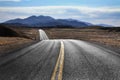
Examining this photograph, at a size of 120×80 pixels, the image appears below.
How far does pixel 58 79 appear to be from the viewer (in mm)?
8320

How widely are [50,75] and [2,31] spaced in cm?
6555

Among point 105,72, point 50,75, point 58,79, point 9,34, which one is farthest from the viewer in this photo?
point 9,34

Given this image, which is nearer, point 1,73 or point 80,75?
Answer: point 80,75

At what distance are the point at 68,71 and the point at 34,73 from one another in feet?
5.12

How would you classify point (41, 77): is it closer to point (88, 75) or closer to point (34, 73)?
point (34, 73)

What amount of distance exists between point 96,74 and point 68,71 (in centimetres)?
137

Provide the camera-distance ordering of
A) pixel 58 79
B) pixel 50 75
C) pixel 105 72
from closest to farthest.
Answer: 1. pixel 58 79
2. pixel 50 75
3. pixel 105 72

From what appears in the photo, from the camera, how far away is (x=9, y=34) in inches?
2778

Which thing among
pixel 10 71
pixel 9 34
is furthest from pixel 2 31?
pixel 10 71

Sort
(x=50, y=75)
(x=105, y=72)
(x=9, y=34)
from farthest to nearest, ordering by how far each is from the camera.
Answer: (x=9, y=34) < (x=105, y=72) < (x=50, y=75)

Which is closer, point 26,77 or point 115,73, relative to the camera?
point 26,77

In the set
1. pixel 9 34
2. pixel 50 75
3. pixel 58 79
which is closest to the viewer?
pixel 58 79

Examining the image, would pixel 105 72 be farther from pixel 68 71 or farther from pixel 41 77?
pixel 41 77

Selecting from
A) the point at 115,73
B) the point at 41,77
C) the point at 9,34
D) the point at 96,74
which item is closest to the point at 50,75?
the point at 41,77
